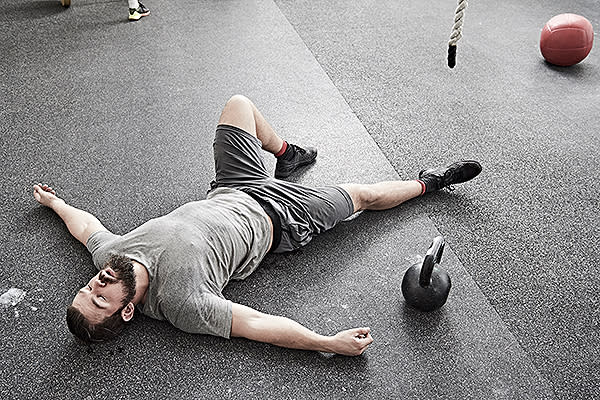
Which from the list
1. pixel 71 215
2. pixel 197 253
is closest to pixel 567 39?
pixel 197 253

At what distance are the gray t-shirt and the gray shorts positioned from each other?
0.21ft

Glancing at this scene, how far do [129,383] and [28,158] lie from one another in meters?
1.21

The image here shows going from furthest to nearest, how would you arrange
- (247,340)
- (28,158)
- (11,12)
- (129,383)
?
1. (11,12)
2. (28,158)
3. (247,340)
4. (129,383)

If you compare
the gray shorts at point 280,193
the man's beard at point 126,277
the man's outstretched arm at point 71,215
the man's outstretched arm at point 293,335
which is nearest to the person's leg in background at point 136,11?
the man's outstretched arm at point 71,215

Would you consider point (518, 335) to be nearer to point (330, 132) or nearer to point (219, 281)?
point (219, 281)

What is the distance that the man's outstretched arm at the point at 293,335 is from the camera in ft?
5.72

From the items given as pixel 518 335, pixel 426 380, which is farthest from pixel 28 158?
pixel 518 335

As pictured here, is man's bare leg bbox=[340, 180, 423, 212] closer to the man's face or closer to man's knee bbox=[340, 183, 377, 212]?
man's knee bbox=[340, 183, 377, 212]

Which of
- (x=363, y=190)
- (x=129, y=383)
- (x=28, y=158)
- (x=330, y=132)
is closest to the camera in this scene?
(x=129, y=383)

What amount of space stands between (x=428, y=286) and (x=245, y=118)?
88 cm

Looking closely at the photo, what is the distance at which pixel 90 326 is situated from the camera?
168 centimetres

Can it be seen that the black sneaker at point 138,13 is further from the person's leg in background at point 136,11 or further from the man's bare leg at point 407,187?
the man's bare leg at point 407,187

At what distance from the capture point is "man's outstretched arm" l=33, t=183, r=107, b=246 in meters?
2.07

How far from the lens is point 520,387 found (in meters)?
1.69
